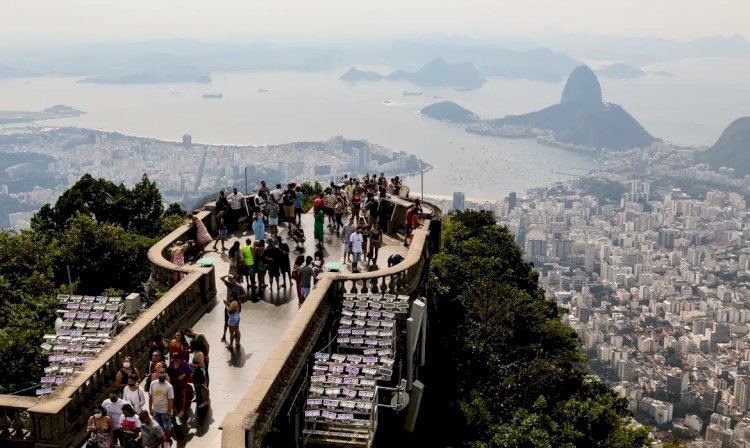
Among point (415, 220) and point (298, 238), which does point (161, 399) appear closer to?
point (298, 238)

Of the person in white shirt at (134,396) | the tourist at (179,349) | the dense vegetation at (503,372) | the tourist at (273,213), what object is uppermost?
the tourist at (273,213)

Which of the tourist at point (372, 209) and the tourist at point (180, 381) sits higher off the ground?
the tourist at point (372, 209)

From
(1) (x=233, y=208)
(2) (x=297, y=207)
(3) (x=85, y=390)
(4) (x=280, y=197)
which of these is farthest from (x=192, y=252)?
(3) (x=85, y=390)

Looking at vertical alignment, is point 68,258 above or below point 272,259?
below

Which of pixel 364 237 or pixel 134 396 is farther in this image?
pixel 364 237

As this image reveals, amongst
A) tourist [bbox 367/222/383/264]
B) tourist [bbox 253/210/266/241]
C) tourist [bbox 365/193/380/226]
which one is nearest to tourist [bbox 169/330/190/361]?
tourist [bbox 367/222/383/264]

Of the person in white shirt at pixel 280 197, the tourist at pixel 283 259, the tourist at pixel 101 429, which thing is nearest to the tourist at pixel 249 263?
the tourist at pixel 283 259

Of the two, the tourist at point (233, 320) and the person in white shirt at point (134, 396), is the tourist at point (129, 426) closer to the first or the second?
the person in white shirt at point (134, 396)

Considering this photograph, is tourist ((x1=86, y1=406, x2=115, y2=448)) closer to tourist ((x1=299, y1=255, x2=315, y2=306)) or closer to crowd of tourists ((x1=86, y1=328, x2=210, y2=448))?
crowd of tourists ((x1=86, y1=328, x2=210, y2=448))
